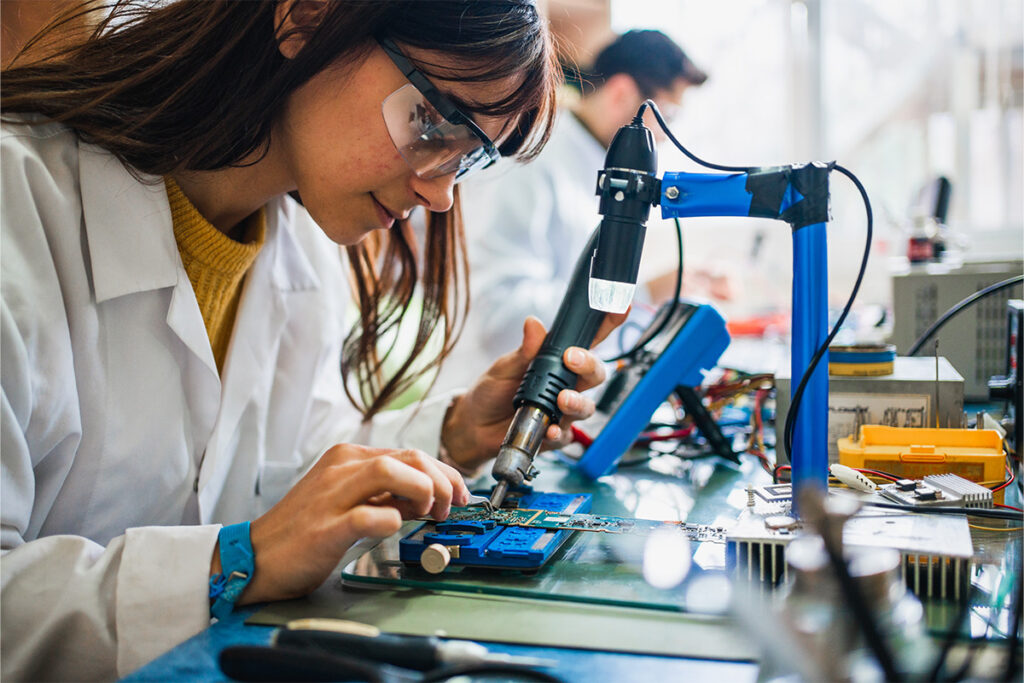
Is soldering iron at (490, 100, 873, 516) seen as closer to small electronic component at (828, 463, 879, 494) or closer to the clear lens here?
small electronic component at (828, 463, 879, 494)

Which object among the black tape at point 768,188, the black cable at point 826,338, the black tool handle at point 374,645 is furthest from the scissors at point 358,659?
the black tape at point 768,188

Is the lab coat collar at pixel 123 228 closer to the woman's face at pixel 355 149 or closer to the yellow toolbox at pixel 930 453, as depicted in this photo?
the woman's face at pixel 355 149

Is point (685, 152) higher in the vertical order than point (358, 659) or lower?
higher

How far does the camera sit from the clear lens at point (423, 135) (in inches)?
35.9

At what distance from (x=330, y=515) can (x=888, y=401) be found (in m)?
0.69

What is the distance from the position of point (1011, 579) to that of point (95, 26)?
3.64ft

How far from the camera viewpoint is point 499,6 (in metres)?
0.91

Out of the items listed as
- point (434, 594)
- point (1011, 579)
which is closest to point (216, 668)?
point (434, 594)

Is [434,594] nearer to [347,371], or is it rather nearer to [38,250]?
[38,250]

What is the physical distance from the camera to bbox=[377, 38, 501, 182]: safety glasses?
906mm

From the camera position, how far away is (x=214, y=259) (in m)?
1.10

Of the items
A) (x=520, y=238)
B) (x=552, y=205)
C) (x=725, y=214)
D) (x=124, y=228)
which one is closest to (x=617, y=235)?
(x=725, y=214)

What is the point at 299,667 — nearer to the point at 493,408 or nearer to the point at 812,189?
the point at 812,189

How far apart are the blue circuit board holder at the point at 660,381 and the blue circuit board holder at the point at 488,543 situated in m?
0.32
